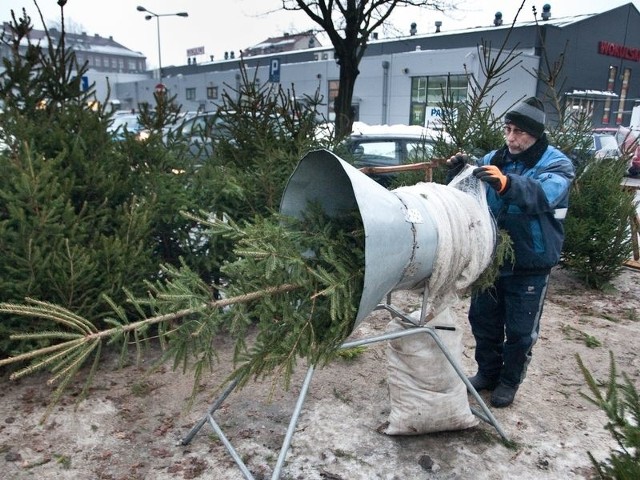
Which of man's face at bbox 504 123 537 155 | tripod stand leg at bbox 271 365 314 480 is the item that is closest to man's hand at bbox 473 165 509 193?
man's face at bbox 504 123 537 155

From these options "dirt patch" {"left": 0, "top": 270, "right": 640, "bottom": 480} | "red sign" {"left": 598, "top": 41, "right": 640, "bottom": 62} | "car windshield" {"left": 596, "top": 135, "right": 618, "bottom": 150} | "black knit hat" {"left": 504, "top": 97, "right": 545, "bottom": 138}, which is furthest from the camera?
"red sign" {"left": 598, "top": 41, "right": 640, "bottom": 62}

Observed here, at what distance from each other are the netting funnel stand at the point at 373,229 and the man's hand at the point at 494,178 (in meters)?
0.39

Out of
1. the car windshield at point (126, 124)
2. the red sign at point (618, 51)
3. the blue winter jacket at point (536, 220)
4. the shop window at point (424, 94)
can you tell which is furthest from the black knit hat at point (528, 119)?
the red sign at point (618, 51)

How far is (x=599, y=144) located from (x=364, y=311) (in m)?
15.6

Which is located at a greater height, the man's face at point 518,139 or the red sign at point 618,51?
the red sign at point 618,51

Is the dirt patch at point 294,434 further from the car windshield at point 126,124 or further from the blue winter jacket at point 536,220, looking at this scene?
the car windshield at point 126,124

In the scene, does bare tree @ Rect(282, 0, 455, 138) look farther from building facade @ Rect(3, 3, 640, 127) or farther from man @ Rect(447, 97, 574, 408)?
building facade @ Rect(3, 3, 640, 127)

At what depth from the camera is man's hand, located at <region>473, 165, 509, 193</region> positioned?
2439 millimetres

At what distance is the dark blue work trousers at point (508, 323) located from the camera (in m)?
3.03

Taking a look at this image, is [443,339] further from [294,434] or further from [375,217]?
[375,217]

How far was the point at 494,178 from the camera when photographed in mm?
2432

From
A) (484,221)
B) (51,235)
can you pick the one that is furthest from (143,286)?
(484,221)

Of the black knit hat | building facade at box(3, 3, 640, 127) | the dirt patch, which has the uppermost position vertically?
building facade at box(3, 3, 640, 127)

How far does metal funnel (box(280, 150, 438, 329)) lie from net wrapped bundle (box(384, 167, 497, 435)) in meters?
0.15
